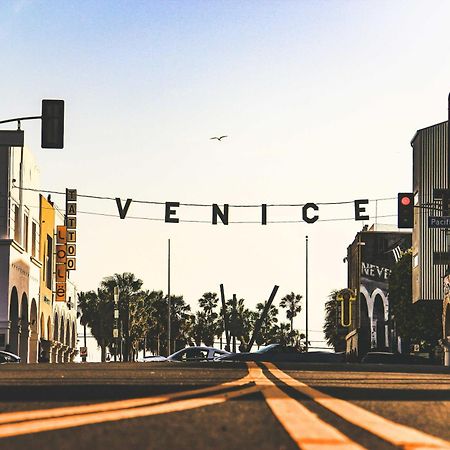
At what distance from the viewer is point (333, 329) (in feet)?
452

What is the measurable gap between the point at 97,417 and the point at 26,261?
66.9m

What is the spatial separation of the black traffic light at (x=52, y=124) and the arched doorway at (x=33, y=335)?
46.6 meters

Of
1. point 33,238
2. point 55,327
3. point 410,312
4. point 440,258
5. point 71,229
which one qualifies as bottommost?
point 55,327

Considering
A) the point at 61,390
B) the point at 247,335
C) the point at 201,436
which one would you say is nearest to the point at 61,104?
the point at 61,390

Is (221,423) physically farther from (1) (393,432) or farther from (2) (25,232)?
(2) (25,232)

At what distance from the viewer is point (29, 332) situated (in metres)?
71.3

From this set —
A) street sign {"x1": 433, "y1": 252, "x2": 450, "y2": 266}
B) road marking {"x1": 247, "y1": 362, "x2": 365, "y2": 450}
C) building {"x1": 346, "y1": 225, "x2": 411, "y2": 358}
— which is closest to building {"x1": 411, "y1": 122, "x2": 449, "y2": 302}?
street sign {"x1": 433, "y1": 252, "x2": 450, "y2": 266}

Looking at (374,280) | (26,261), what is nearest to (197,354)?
(26,261)

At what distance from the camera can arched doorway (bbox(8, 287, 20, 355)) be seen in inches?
2625

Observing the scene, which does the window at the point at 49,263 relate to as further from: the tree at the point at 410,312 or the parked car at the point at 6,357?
the parked car at the point at 6,357

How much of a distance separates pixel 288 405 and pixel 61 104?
22418 millimetres

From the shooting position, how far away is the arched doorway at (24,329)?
7012 cm

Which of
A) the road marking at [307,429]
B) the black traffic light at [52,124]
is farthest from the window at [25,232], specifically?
the road marking at [307,429]

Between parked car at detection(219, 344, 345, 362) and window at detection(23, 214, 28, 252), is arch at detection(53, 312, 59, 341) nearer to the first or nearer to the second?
window at detection(23, 214, 28, 252)
